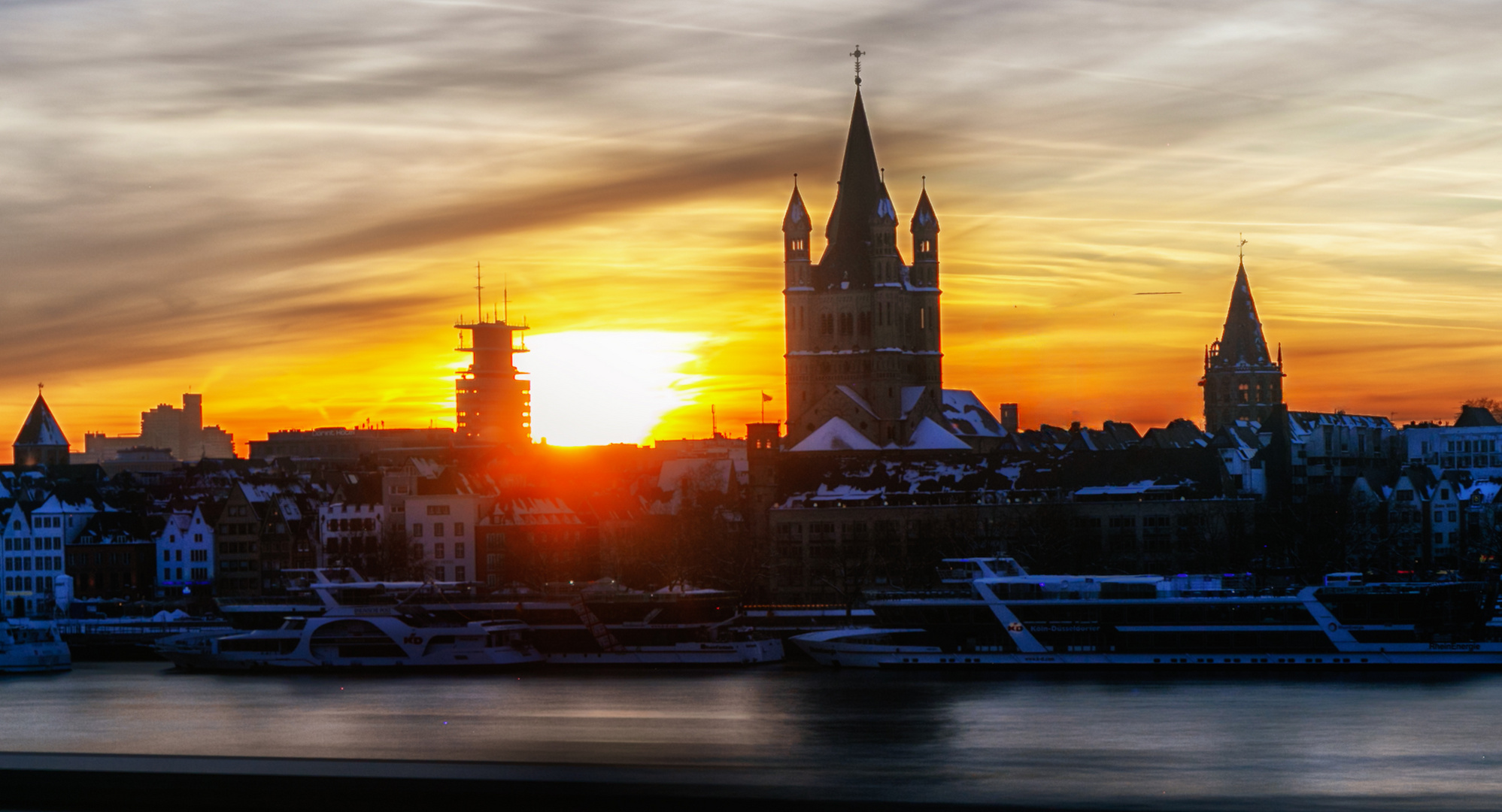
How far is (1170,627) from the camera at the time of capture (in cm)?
7862

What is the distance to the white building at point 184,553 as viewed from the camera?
12700 centimetres

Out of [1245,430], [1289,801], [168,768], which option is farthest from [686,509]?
[168,768]

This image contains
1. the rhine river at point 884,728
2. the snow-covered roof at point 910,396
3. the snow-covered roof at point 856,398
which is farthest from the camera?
the snow-covered roof at point 910,396

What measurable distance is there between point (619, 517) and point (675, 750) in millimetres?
89542

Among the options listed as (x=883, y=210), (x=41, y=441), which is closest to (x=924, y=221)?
(x=883, y=210)

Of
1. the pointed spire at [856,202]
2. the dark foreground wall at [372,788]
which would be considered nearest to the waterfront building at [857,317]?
the pointed spire at [856,202]

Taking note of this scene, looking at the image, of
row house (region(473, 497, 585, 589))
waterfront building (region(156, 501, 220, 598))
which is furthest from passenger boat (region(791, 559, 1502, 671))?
waterfront building (region(156, 501, 220, 598))

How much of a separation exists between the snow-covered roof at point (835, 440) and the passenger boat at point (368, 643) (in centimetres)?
5788

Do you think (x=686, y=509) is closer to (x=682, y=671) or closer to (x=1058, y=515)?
(x=1058, y=515)

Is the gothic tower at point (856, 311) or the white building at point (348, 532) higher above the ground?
the gothic tower at point (856, 311)

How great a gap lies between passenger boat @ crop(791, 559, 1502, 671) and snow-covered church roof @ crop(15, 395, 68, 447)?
110276 millimetres

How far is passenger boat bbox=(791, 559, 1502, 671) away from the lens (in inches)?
3027

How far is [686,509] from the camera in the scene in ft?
449

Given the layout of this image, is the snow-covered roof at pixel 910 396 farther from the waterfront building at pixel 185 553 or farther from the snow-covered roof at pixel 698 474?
the waterfront building at pixel 185 553
